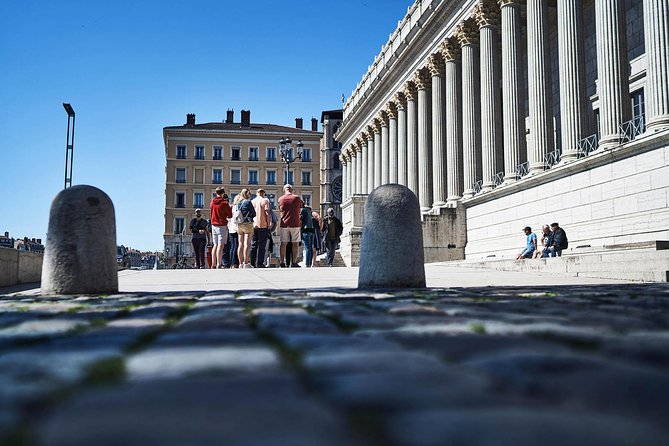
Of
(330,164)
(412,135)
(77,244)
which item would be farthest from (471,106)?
(330,164)

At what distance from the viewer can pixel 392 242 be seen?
777 cm

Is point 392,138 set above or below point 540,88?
above

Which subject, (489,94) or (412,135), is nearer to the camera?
(489,94)

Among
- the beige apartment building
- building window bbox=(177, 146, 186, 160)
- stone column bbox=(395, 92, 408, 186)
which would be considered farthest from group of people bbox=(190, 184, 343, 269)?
building window bbox=(177, 146, 186, 160)

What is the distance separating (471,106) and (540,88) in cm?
630

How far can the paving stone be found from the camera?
4.53ft

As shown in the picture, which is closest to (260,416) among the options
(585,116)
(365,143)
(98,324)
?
(98,324)

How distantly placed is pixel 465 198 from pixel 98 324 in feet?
88.7

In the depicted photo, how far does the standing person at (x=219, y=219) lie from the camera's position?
17.0 metres

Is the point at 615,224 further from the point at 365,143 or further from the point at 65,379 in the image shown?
the point at 365,143

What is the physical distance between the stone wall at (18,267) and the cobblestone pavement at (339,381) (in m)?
8.25

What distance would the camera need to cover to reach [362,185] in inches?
2237

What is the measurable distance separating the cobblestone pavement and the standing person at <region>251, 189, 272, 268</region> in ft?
44.1

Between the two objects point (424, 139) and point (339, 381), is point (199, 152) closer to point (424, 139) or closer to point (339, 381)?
point (424, 139)
